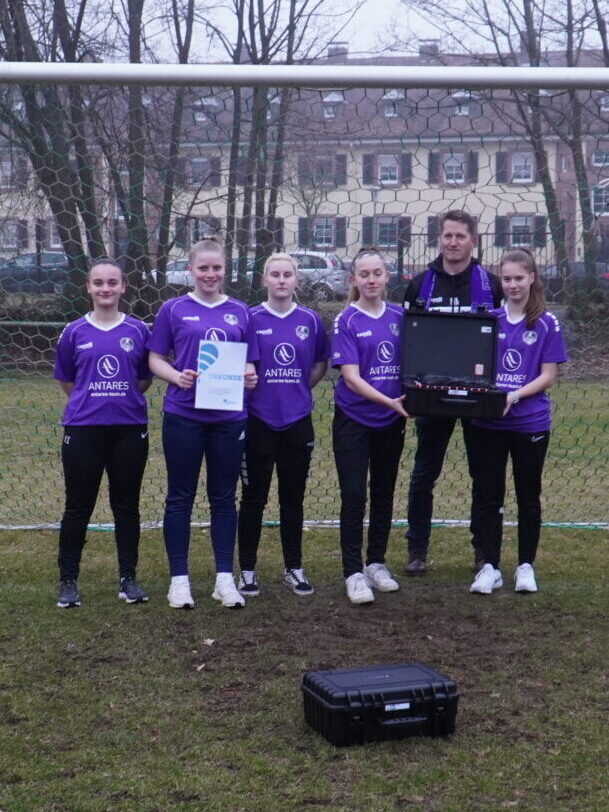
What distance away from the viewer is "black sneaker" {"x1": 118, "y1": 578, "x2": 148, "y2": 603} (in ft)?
18.7

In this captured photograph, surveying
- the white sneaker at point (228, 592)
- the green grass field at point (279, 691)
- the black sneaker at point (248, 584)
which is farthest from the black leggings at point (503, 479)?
the white sneaker at point (228, 592)

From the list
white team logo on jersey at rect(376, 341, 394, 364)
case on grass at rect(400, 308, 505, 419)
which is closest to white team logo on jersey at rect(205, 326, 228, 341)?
white team logo on jersey at rect(376, 341, 394, 364)

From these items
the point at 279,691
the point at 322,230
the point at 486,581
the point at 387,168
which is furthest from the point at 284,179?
the point at 279,691

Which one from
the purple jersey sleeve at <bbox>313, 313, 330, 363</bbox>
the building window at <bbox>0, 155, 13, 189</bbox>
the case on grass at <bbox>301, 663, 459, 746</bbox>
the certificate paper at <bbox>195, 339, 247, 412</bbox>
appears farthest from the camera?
the building window at <bbox>0, 155, 13, 189</bbox>

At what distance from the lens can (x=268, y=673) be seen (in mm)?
4719

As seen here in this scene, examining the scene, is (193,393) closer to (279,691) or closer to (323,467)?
(279,691)

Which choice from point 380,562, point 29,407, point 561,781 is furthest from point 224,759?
point 29,407

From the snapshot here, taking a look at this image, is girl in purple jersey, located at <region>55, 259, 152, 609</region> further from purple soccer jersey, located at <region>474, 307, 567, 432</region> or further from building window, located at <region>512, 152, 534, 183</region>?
building window, located at <region>512, 152, 534, 183</region>

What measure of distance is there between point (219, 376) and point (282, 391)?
1.53 feet

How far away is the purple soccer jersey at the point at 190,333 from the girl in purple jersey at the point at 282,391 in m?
0.21

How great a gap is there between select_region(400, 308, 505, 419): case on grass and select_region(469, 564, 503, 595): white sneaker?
1.07 meters

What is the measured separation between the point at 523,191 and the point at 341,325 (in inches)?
63.8

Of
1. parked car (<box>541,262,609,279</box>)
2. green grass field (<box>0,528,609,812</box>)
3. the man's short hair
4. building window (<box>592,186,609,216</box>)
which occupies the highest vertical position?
building window (<box>592,186,609,216</box>)

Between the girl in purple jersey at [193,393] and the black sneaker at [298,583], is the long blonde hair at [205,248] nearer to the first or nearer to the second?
the girl in purple jersey at [193,393]
